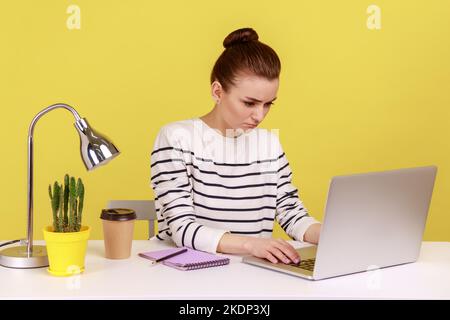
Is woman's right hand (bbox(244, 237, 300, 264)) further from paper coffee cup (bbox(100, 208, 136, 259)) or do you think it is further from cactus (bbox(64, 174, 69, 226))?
cactus (bbox(64, 174, 69, 226))

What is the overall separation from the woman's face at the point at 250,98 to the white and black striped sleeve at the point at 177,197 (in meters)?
0.21

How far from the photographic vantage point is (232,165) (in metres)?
2.36

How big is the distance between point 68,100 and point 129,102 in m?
0.28

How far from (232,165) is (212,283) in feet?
2.55

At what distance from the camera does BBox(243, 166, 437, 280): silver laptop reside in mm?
1605

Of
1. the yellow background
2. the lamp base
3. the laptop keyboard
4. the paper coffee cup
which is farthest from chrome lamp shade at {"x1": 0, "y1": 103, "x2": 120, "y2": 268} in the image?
the yellow background

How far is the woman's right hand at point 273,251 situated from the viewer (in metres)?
1.79

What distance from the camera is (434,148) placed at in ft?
11.6

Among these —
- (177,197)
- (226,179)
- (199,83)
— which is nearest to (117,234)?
(177,197)

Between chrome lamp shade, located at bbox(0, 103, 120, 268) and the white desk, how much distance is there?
0.10 ft

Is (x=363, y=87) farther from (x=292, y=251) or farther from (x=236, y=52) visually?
(x=292, y=251)

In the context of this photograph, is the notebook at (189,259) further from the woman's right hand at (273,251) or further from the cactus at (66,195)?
the cactus at (66,195)

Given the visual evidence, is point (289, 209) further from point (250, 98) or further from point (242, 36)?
point (242, 36)

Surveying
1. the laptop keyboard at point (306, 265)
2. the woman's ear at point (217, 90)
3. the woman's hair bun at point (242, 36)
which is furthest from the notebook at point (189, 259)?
the woman's hair bun at point (242, 36)
